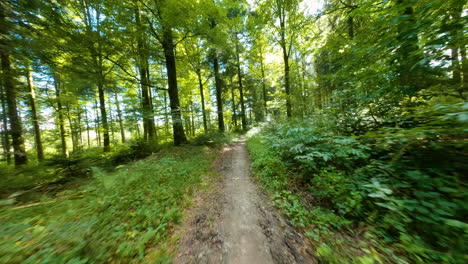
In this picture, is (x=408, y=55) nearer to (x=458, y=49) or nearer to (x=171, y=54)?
(x=458, y=49)

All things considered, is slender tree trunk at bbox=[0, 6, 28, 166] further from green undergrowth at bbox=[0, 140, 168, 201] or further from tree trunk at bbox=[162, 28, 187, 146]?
tree trunk at bbox=[162, 28, 187, 146]

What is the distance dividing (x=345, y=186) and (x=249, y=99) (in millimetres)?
18853

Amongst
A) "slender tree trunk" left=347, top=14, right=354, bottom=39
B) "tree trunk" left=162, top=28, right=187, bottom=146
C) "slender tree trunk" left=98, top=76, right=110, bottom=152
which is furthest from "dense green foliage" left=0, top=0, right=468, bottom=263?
"slender tree trunk" left=98, top=76, right=110, bottom=152

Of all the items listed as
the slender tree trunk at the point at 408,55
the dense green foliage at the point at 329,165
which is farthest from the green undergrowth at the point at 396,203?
the slender tree trunk at the point at 408,55

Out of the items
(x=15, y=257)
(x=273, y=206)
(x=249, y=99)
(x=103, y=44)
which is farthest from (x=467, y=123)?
(x=249, y=99)

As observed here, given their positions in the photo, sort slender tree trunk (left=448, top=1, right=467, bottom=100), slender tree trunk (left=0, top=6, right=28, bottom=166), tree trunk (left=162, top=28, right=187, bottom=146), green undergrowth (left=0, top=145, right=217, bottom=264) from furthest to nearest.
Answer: tree trunk (left=162, top=28, right=187, bottom=146) → slender tree trunk (left=0, top=6, right=28, bottom=166) → slender tree trunk (left=448, top=1, right=467, bottom=100) → green undergrowth (left=0, top=145, right=217, bottom=264)

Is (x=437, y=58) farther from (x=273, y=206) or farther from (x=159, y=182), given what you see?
(x=159, y=182)

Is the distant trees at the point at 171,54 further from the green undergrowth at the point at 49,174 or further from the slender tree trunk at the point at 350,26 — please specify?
the green undergrowth at the point at 49,174

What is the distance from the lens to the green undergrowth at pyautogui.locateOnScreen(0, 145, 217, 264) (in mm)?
1795

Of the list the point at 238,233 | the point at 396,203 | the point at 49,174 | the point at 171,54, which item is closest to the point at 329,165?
the point at 396,203

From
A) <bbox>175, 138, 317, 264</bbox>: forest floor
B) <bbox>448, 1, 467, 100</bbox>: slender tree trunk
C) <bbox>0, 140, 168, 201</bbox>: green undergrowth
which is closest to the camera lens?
<bbox>175, 138, 317, 264</bbox>: forest floor

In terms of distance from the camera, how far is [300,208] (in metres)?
3.05

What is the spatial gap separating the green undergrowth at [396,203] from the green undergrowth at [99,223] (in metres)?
2.52

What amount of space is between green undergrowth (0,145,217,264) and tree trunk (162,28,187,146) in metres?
4.22
